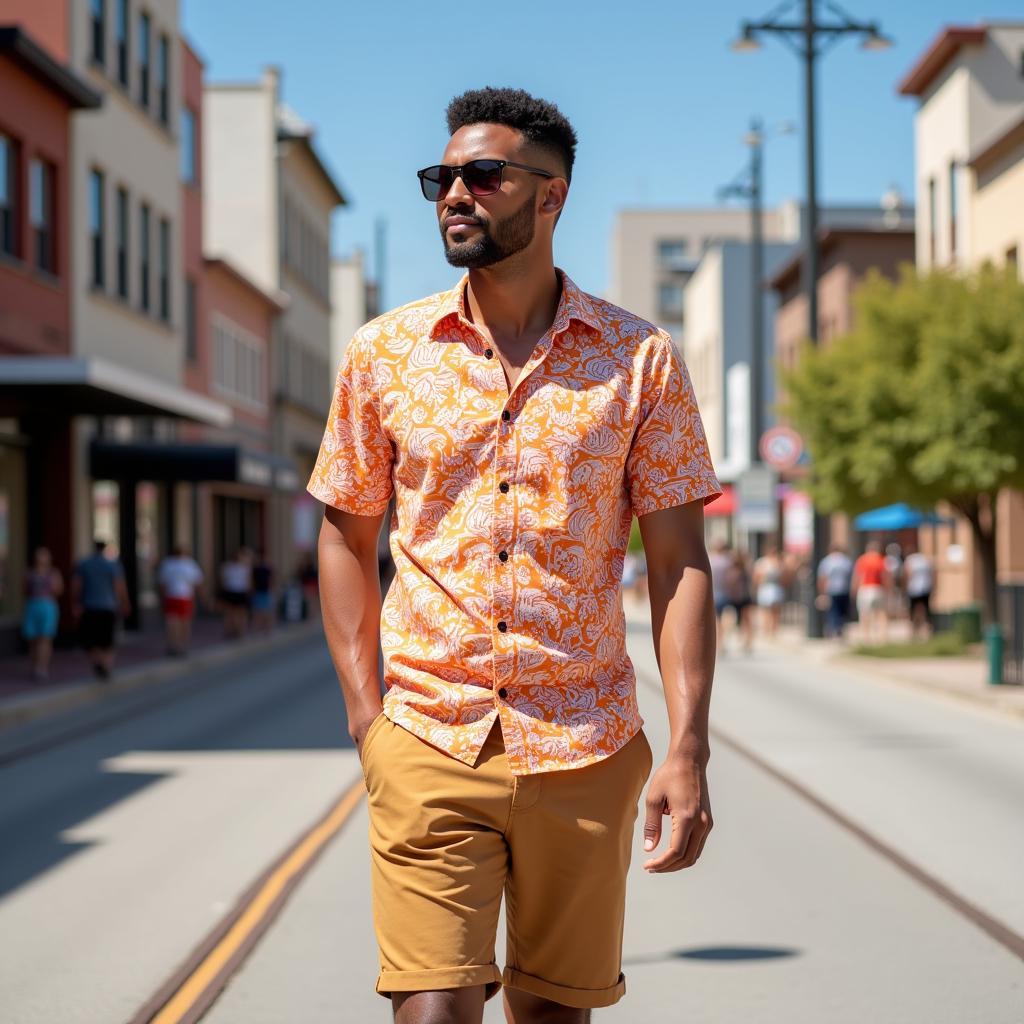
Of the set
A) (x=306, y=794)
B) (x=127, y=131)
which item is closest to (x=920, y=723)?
(x=306, y=794)

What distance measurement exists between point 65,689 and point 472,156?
645 inches

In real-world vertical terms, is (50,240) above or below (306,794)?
above

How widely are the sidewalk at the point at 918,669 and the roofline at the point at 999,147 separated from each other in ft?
30.4

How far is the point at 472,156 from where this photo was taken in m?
3.35

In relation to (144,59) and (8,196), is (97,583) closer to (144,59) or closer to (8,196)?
(8,196)

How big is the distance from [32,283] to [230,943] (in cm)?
2005

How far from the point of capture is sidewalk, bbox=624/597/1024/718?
17875 mm

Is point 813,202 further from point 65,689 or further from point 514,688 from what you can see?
point 514,688

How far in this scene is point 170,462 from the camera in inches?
1156

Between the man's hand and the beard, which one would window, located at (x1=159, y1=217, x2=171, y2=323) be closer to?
the beard

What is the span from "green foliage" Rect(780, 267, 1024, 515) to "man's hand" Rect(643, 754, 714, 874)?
2028cm

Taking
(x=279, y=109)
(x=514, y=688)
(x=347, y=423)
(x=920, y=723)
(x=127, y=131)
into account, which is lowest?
(x=920, y=723)

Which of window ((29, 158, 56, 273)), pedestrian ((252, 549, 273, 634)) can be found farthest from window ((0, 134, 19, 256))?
pedestrian ((252, 549, 273, 634))

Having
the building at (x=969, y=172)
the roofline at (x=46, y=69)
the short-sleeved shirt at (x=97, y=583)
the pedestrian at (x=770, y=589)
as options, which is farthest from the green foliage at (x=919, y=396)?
the roofline at (x=46, y=69)
